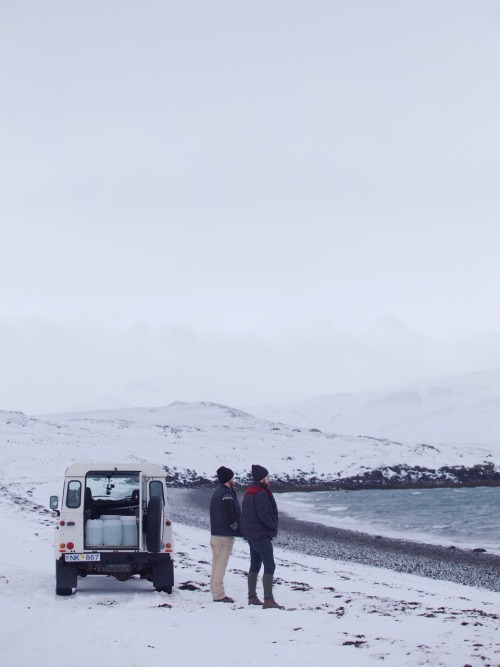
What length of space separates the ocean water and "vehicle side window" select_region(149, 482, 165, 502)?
774 inches

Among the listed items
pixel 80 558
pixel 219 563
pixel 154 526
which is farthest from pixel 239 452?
pixel 219 563

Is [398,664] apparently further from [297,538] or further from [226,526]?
[297,538]

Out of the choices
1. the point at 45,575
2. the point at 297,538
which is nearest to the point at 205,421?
the point at 297,538

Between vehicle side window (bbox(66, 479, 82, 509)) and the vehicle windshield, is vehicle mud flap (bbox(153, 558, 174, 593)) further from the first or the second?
vehicle side window (bbox(66, 479, 82, 509))

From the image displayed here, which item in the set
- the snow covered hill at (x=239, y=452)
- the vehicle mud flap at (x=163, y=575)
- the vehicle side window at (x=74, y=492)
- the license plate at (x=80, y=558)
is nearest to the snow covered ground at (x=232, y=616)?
the vehicle mud flap at (x=163, y=575)

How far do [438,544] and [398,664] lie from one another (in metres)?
25.0

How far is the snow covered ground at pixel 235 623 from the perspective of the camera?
9695mm

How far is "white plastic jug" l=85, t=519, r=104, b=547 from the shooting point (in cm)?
1526

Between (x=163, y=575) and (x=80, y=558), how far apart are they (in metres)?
1.67

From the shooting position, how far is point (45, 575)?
1691cm

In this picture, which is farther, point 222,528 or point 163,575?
point 163,575

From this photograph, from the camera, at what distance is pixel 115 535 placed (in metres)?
15.4

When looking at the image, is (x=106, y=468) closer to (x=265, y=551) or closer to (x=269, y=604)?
(x=265, y=551)

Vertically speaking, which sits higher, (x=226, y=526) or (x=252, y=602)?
(x=226, y=526)
